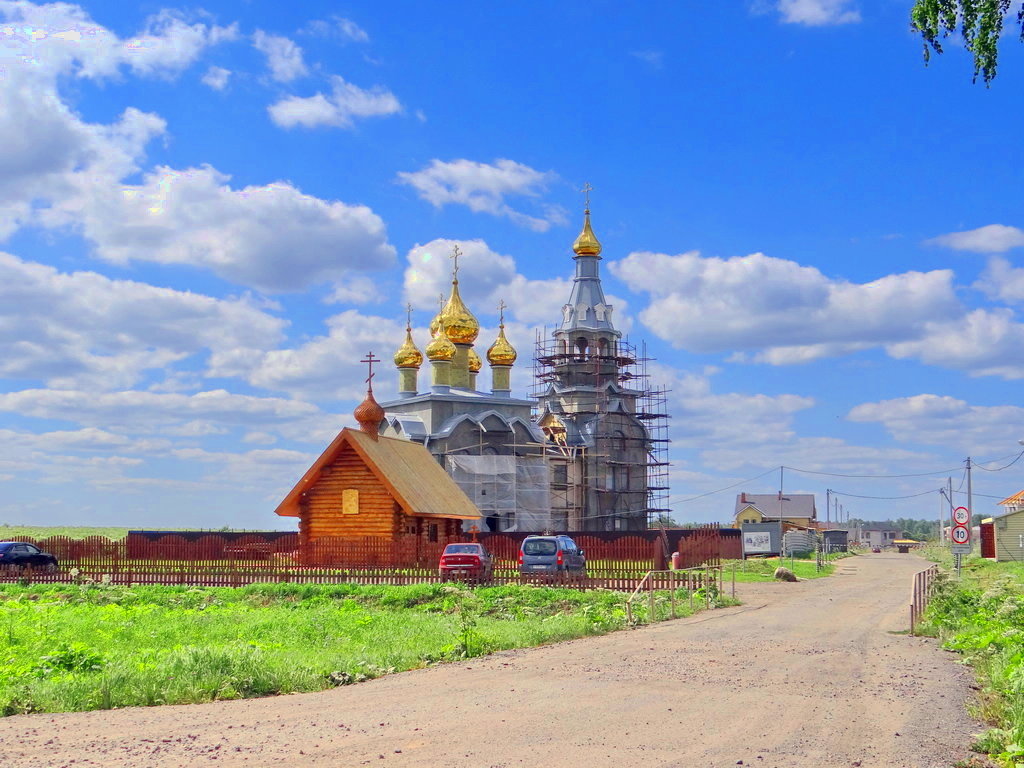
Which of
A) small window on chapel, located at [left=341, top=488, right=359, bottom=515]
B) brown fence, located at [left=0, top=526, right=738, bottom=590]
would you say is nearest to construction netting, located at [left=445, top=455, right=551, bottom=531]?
small window on chapel, located at [left=341, top=488, right=359, bottom=515]

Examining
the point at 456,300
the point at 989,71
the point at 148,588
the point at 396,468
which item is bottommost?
the point at 148,588

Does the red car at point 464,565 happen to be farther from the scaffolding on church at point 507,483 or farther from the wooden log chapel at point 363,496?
the scaffolding on church at point 507,483

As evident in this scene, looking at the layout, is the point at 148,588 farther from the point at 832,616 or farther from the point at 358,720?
the point at 358,720

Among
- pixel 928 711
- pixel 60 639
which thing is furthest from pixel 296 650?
pixel 928 711

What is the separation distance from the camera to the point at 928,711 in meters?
11.2

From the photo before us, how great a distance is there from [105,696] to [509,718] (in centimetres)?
451

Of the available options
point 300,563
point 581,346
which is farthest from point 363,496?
point 581,346

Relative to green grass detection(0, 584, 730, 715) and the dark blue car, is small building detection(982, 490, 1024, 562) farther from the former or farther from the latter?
the dark blue car

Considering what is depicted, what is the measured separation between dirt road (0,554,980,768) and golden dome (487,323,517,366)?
48.6 metres

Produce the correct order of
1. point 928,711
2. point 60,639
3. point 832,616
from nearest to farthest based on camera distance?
1. point 928,711
2. point 60,639
3. point 832,616

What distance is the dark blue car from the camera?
32.7 m

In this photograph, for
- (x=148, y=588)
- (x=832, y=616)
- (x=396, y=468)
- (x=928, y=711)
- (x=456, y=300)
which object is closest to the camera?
(x=928, y=711)

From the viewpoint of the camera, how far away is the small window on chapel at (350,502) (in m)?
35.8

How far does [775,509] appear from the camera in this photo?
329ft
